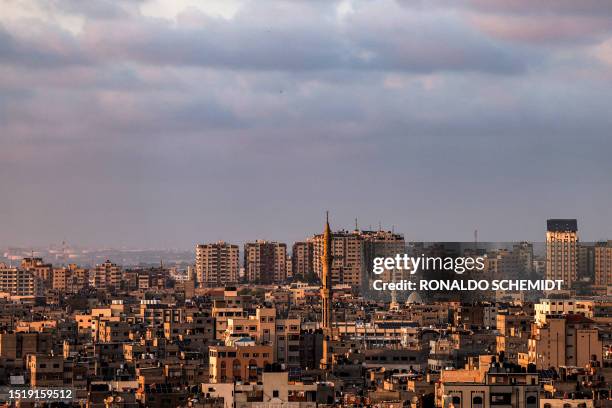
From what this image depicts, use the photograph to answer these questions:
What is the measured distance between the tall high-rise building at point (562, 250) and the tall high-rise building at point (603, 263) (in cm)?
212

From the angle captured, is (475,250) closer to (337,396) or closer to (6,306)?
(6,306)

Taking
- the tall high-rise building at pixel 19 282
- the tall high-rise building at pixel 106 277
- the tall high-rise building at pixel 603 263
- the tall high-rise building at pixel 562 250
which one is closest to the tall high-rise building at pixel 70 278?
the tall high-rise building at pixel 106 277

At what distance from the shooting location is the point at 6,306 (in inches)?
5335

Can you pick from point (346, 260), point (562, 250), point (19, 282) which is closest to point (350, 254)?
point (346, 260)

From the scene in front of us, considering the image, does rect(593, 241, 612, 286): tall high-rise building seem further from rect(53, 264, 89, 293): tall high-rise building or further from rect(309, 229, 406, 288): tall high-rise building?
rect(53, 264, 89, 293): tall high-rise building

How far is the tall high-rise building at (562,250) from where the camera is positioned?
131125 mm

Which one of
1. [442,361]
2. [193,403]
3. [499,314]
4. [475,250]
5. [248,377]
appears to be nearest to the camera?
[193,403]

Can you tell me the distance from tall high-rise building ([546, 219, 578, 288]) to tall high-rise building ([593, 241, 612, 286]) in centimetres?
212

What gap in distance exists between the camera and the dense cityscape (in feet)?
204

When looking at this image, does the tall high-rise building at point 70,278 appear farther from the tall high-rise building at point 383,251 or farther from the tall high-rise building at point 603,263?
the tall high-rise building at point 603,263

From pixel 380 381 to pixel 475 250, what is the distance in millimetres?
53628

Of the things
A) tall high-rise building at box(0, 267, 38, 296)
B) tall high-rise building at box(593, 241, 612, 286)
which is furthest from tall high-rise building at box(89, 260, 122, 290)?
tall high-rise building at box(593, 241, 612, 286)

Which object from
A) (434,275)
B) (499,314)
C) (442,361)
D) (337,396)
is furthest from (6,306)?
(337,396)

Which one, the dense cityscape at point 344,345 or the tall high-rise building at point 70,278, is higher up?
the tall high-rise building at point 70,278
